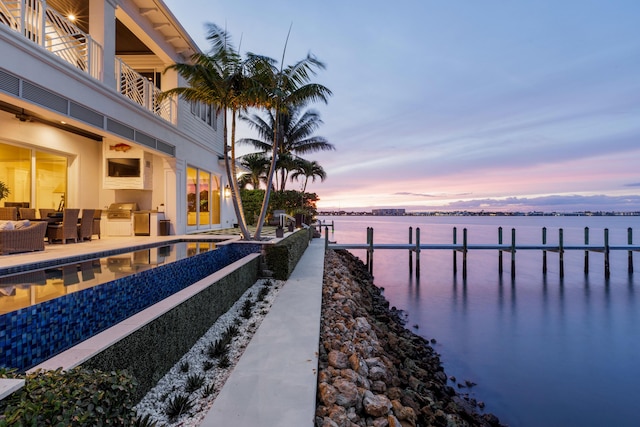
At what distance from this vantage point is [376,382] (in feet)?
12.5

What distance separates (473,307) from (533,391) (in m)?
5.69

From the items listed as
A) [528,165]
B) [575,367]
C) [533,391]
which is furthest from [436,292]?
[528,165]

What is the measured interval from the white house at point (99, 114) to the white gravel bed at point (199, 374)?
502cm

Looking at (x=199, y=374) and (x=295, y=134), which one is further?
(x=295, y=134)

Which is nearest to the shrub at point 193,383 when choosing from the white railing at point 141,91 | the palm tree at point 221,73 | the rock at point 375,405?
the rock at point 375,405

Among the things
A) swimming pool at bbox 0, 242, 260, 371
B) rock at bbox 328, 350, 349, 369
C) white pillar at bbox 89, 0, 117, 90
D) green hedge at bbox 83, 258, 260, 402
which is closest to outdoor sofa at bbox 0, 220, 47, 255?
A: swimming pool at bbox 0, 242, 260, 371

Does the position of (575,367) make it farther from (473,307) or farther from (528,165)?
(528,165)

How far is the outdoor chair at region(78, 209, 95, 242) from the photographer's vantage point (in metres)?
8.77

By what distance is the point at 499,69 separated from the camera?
1692 cm

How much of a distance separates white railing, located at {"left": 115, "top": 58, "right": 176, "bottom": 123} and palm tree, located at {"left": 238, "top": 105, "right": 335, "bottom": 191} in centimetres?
1116

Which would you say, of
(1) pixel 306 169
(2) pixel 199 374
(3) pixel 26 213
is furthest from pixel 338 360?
(1) pixel 306 169

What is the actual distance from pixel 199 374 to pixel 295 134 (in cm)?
2067

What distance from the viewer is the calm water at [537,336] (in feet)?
18.6

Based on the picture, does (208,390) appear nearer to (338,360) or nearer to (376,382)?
(338,360)
